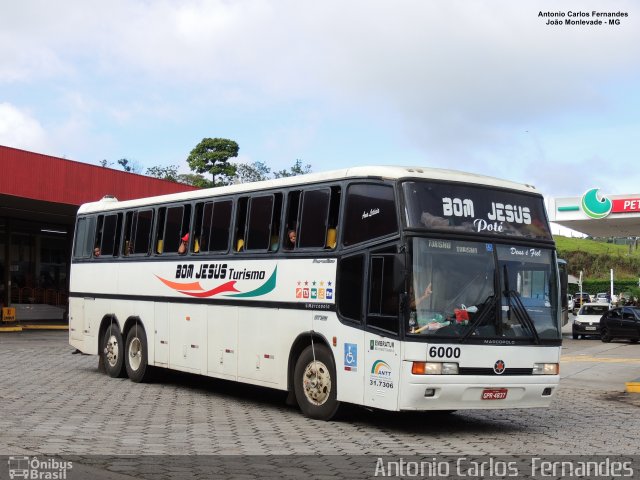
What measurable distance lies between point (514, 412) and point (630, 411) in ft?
6.99

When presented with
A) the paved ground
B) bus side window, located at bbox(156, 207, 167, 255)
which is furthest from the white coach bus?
bus side window, located at bbox(156, 207, 167, 255)

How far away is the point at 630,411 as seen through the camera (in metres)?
14.6

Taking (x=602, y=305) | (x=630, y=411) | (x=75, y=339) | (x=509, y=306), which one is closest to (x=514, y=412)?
(x=630, y=411)

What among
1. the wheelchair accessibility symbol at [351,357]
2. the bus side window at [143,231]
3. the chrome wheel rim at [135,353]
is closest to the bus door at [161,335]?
the chrome wheel rim at [135,353]

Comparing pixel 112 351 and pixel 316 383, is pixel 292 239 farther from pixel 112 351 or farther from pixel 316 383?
pixel 112 351

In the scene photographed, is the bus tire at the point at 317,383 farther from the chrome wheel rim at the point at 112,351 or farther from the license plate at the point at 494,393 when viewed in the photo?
the chrome wheel rim at the point at 112,351

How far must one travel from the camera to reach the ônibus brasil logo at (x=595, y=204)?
3797cm

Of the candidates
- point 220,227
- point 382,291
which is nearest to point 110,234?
point 220,227

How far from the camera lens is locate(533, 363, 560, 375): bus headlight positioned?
11344 millimetres

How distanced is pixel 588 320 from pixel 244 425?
31964 mm

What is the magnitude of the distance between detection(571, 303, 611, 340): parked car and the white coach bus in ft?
96.0

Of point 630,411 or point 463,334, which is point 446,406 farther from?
point 630,411

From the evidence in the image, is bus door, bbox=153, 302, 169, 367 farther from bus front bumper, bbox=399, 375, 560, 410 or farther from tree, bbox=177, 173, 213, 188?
tree, bbox=177, 173, 213, 188

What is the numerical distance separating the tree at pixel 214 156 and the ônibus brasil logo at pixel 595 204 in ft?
163
